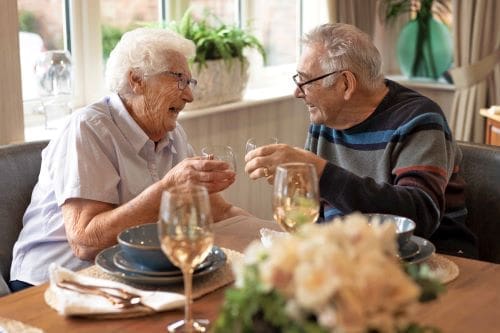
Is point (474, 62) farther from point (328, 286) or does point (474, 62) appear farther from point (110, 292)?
point (328, 286)

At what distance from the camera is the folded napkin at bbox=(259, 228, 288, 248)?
1852mm

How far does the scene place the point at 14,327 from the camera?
151 cm

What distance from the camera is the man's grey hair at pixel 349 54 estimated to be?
7.72ft

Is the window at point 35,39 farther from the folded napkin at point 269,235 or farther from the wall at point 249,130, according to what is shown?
the folded napkin at point 269,235

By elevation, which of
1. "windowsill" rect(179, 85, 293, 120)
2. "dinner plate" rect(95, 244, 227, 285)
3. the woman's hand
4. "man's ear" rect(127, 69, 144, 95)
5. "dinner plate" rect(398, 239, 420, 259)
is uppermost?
"man's ear" rect(127, 69, 144, 95)

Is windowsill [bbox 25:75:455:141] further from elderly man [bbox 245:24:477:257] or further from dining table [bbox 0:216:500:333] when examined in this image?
dining table [bbox 0:216:500:333]

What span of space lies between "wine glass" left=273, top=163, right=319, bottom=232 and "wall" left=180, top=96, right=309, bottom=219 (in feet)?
6.34

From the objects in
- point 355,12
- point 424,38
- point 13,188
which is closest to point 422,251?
point 13,188

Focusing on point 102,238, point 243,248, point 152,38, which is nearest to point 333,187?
point 243,248

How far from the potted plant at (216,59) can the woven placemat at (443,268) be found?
6.04 ft

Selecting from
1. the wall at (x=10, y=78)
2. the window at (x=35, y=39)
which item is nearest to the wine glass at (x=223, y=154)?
the wall at (x=10, y=78)

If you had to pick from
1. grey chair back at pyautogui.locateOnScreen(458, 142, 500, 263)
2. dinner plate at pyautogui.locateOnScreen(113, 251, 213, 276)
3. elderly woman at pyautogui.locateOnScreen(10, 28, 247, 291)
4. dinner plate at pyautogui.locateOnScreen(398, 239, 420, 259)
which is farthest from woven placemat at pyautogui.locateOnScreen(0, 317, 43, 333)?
grey chair back at pyautogui.locateOnScreen(458, 142, 500, 263)

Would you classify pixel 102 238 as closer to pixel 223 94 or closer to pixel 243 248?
pixel 243 248

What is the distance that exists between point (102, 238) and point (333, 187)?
1.82 ft
